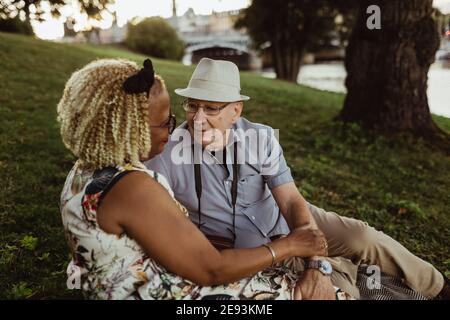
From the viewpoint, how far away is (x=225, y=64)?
126 inches

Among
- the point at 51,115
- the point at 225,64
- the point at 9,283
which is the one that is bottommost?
the point at 9,283

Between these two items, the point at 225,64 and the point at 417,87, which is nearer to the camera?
the point at 225,64

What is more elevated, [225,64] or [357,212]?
[225,64]

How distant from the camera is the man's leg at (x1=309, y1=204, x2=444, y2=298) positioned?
2803 mm

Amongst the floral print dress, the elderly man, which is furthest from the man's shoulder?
the floral print dress

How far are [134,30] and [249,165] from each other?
3413cm

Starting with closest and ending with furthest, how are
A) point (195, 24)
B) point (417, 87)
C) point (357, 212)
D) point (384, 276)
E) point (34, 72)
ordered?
1. point (384, 276)
2. point (357, 212)
3. point (417, 87)
4. point (34, 72)
5. point (195, 24)

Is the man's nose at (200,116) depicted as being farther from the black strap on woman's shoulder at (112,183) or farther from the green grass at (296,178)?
the green grass at (296,178)

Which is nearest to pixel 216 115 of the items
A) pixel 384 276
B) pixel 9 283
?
pixel 384 276

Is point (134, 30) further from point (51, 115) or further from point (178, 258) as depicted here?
point (178, 258)

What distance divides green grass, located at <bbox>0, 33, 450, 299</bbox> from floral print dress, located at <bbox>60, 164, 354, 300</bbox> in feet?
4.63

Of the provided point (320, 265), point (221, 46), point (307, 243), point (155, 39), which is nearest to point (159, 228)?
point (307, 243)

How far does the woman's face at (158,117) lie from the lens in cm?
208

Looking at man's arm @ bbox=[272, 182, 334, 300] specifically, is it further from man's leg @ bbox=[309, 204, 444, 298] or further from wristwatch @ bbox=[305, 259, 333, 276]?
man's leg @ bbox=[309, 204, 444, 298]
